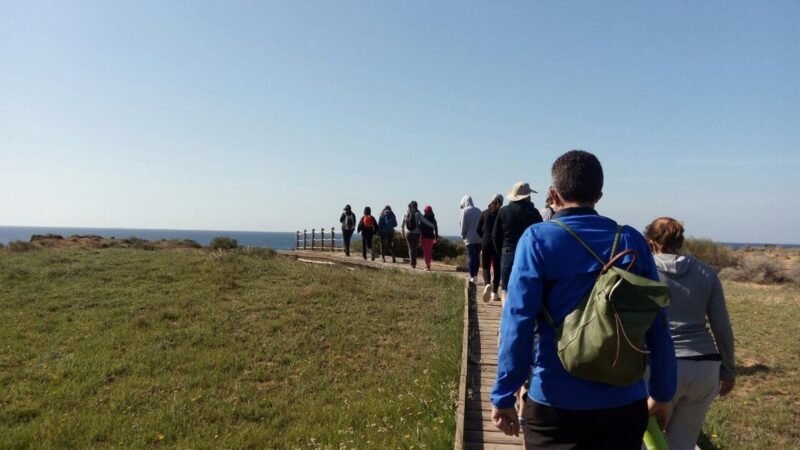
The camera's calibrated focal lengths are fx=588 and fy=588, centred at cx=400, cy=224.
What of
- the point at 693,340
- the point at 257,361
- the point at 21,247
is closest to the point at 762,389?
the point at 693,340

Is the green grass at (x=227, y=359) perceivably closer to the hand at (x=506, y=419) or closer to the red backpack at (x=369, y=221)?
the red backpack at (x=369, y=221)

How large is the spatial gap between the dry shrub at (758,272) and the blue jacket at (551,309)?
2379 centimetres

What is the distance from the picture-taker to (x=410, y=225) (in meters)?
15.8

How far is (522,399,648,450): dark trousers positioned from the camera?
8.01 ft

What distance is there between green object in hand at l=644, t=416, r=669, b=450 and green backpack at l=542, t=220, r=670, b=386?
0.46 metres

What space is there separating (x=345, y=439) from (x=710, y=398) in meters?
3.64

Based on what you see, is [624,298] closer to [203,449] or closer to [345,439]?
[345,439]

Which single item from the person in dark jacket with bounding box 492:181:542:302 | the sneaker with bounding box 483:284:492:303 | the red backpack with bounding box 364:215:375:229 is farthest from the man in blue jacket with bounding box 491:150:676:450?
the red backpack with bounding box 364:215:375:229

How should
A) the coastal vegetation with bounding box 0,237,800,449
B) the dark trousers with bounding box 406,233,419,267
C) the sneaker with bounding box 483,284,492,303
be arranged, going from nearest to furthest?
the coastal vegetation with bounding box 0,237,800,449
the sneaker with bounding box 483,284,492,303
the dark trousers with bounding box 406,233,419,267

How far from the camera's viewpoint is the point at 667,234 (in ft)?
12.7

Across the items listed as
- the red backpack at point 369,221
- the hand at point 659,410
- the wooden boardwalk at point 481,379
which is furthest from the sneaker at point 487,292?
the hand at point 659,410

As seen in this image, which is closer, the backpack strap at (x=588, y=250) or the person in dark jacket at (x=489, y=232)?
the backpack strap at (x=588, y=250)

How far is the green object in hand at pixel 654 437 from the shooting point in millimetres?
2677

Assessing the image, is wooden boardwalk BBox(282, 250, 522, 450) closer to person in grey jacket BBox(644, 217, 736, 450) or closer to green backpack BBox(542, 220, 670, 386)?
person in grey jacket BBox(644, 217, 736, 450)
